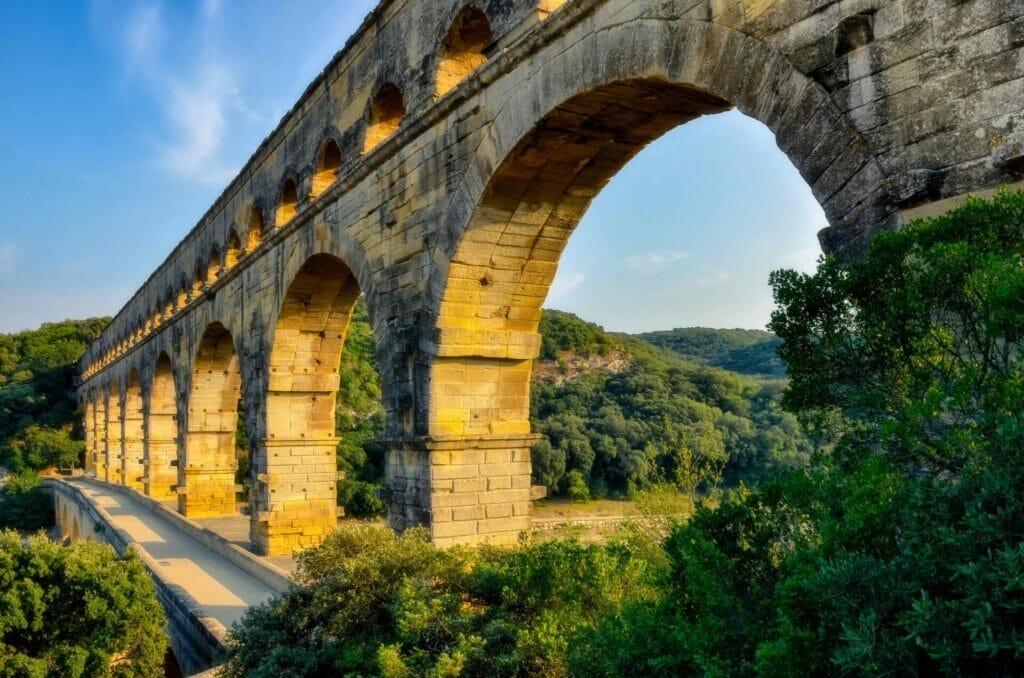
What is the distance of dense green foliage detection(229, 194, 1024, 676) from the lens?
1780 millimetres

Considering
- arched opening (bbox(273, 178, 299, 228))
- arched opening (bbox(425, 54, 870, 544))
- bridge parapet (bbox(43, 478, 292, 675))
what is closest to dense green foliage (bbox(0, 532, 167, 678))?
bridge parapet (bbox(43, 478, 292, 675))

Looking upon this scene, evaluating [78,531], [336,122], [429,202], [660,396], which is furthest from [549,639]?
[660,396]

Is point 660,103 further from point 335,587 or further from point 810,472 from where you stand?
point 335,587

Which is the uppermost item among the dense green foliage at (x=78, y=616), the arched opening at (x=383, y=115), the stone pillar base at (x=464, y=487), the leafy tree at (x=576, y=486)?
the arched opening at (x=383, y=115)

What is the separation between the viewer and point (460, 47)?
7.96m

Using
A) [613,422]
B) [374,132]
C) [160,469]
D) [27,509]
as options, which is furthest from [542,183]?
[27,509]

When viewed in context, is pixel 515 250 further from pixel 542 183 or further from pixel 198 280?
pixel 198 280

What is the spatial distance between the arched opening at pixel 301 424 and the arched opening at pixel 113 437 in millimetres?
18873

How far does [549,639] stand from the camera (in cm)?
441

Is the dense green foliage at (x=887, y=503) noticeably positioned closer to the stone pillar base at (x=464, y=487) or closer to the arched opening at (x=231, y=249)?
the stone pillar base at (x=464, y=487)

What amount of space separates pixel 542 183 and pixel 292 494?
7528mm

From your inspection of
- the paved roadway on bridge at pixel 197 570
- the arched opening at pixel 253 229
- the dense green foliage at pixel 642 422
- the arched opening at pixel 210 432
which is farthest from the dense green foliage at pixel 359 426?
the arched opening at pixel 253 229

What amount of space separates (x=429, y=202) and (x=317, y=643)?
397cm

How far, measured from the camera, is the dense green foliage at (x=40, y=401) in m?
41.3
